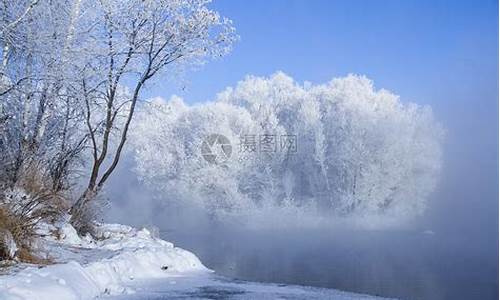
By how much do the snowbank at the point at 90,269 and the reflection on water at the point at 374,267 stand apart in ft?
10.4

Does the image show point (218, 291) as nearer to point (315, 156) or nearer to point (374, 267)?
point (374, 267)

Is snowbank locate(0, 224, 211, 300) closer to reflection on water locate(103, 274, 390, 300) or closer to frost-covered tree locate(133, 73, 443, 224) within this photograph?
reflection on water locate(103, 274, 390, 300)

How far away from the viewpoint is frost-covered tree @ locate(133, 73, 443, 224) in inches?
1853

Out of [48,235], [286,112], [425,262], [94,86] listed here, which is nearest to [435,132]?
[286,112]

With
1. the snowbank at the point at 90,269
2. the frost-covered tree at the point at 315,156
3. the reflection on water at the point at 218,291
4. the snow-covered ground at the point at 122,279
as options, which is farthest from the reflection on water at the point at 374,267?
the frost-covered tree at the point at 315,156

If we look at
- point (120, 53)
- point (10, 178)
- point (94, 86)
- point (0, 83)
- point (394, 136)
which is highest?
point (394, 136)

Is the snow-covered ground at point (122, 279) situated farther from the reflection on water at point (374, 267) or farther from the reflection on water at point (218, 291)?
the reflection on water at point (374, 267)

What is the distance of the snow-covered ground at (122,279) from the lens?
20.5 feet

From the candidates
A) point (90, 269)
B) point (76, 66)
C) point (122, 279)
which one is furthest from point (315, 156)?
point (90, 269)

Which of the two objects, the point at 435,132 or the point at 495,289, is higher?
the point at 435,132

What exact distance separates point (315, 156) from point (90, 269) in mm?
42215

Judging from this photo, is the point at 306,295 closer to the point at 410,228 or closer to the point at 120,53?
the point at 120,53

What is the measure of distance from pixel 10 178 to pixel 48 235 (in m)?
1.43

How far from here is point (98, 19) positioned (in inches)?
562
